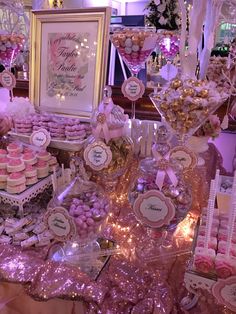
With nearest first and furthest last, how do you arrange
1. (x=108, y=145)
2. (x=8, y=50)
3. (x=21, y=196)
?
(x=21, y=196) → (x=108, y=145) → (x=8, y=50)

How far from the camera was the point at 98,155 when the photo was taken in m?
1.00

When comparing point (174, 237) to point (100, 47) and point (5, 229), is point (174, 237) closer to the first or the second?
point (5, 229)

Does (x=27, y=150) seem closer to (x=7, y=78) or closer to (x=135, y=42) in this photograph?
(x=7, y=78)

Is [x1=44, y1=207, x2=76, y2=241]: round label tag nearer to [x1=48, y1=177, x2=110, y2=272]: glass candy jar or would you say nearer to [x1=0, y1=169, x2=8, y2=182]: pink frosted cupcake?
[x1=48, y1=177, x2=110, y2=272]: glass candy jar

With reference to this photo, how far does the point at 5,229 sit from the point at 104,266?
0.97 ft

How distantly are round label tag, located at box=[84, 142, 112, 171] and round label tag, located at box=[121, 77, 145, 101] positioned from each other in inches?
15.8

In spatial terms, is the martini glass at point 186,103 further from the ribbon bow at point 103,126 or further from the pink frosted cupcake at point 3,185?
the pink frosted cupcake at point 3,185

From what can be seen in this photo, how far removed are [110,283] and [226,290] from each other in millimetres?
242

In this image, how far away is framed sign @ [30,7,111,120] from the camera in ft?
3.99

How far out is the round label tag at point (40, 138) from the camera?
1.08 m

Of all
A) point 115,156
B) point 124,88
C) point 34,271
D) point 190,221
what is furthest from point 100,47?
point 34,271

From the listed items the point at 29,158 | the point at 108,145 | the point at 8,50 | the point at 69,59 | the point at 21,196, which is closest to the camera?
the point at 21,196

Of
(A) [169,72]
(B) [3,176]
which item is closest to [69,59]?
(B) [3,176]

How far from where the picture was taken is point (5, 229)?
0.83m
